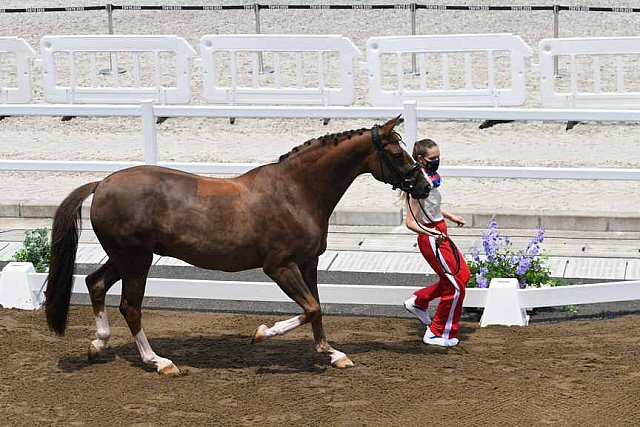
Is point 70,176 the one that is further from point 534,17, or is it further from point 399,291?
point 534,17

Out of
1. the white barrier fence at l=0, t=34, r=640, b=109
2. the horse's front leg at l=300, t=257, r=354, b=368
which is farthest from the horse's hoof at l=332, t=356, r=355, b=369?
the white barrier fence at l=0, t=34, r=640, b=109

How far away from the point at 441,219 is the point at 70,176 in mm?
7802

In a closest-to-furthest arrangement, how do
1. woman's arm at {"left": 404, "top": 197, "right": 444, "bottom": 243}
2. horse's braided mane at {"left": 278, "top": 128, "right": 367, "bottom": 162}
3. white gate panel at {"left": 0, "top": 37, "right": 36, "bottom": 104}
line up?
1. horse's braided mane at {"left": 278, "top": 128, "right": 367, "bottom": 162}
2. woman's arm at {"left": 404, "top": 197, "right": 444, "bottom": 243}
3. white gate panel at {"left": 0, "top": 37, "right": 36, "bottom": 104}

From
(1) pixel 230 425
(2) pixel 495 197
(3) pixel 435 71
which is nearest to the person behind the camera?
(1) pixel 230 425

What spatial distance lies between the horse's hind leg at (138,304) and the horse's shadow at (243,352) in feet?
0.47

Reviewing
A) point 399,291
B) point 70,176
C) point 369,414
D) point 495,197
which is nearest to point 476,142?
point 495,197

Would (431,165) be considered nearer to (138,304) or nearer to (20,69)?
(138,304)

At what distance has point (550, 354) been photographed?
939cm

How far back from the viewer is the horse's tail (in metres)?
9.31

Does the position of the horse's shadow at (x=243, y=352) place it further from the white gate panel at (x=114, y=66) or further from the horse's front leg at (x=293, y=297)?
the white gate panel at (x=114, y=66)

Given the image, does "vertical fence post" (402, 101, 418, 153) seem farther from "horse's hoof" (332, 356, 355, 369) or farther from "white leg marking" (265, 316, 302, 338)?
"white leg marking" (265, 316, 302, 338)

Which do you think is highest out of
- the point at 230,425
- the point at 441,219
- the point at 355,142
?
the point at 355,142

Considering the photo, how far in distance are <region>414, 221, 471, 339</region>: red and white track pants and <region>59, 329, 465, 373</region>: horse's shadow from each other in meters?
0.19

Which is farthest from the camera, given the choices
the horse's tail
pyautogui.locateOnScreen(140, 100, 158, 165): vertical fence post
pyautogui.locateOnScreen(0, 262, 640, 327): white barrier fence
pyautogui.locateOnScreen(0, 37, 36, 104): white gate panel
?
pyautogui.locateOnScreen(0, 37, 36, 104): white gate panel
